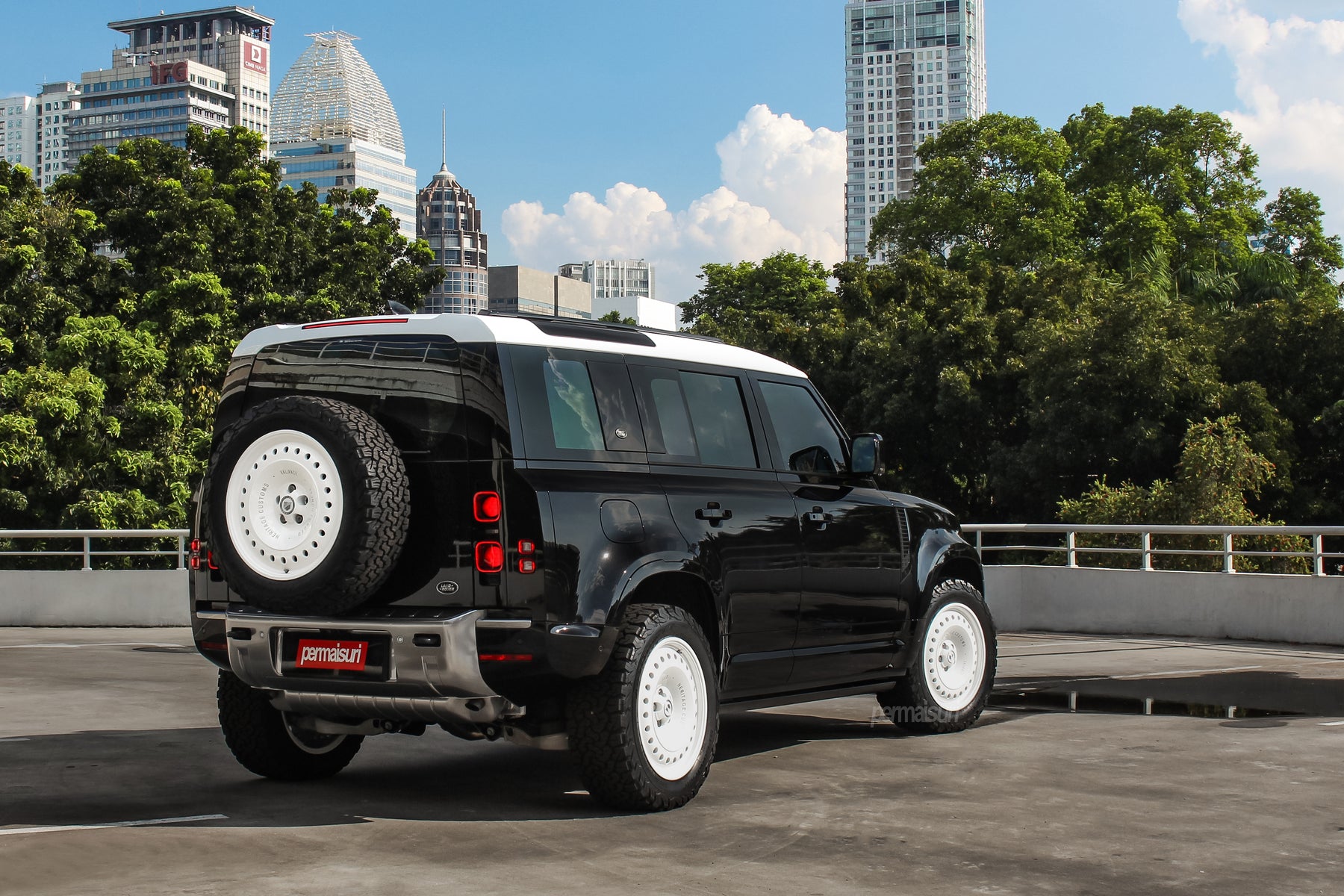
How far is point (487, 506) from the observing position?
21.1 ft

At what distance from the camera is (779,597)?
777 centimetres

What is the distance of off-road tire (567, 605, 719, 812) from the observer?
655cm

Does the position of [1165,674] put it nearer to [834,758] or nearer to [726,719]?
[726,719]

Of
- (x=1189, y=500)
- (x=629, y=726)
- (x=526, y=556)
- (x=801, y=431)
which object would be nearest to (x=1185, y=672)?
(x=801, y=431)

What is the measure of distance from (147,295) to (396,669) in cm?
2770

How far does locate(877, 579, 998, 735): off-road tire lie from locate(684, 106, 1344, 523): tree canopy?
73.3 feet

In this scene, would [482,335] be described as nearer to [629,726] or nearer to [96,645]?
[629,726]

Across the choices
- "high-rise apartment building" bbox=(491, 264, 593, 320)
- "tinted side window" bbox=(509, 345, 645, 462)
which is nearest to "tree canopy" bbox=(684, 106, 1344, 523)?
"tinted side window" bbox=(509, 345, 645, 462)

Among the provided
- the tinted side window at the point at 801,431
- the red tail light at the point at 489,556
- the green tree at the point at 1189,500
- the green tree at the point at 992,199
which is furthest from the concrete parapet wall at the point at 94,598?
the green tree at the point at 992,199

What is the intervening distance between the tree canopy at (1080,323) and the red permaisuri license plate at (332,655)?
2641 cm

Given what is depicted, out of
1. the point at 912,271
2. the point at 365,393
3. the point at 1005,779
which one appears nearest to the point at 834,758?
the point at 1005,779

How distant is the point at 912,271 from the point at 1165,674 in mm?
30338

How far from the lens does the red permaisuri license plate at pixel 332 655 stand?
648 centimetres

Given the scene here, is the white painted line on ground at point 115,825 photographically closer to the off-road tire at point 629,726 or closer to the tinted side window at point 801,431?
the off-road tire at point 629,726
